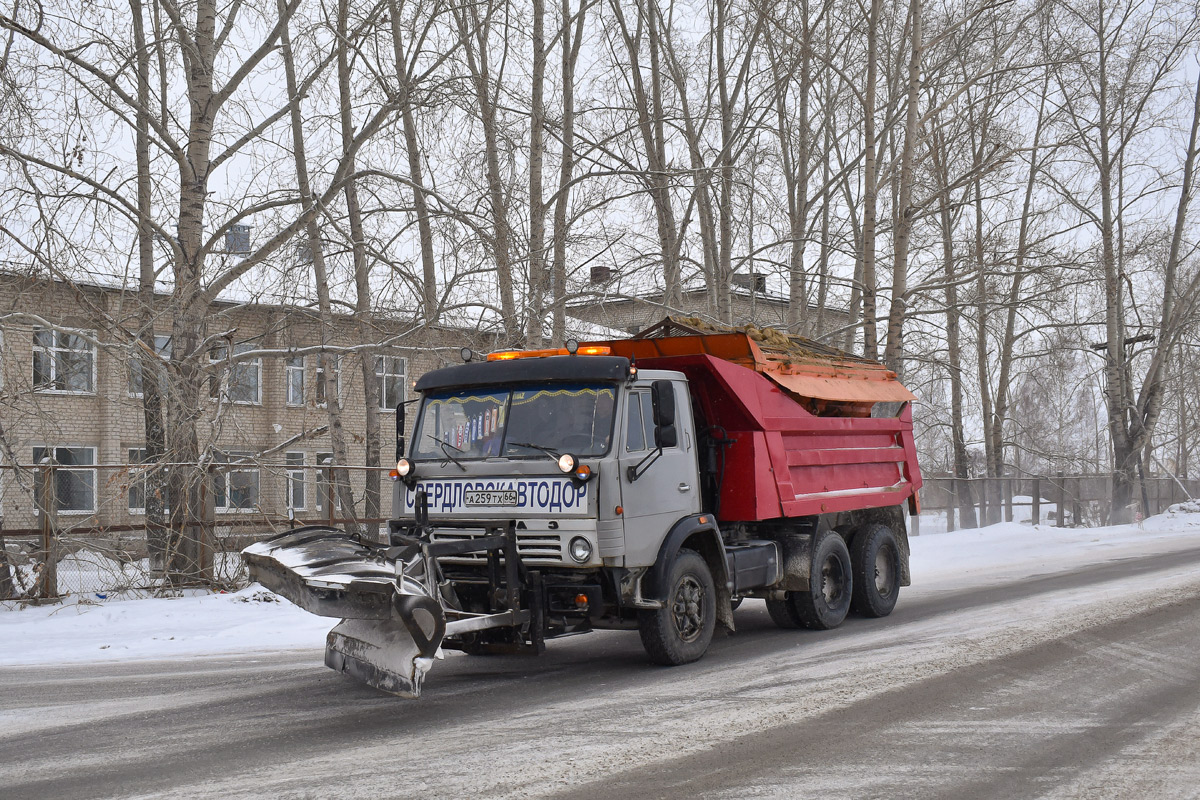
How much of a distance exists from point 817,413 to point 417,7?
792 cm

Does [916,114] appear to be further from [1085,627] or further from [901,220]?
[1085,627]

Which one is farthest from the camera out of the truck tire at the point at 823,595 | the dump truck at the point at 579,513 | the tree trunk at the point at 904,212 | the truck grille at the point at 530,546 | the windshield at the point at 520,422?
the tree trunk at the point at 904,212

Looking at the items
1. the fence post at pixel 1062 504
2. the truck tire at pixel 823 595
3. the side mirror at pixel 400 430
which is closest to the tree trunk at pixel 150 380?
the side mirror at pixel 400 430

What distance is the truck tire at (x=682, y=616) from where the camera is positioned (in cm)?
789

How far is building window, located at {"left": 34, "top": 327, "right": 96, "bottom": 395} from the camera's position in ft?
40.5

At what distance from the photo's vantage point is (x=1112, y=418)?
31266 millimetres

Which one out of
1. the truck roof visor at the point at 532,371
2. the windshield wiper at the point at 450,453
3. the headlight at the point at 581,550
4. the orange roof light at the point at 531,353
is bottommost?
the headlight at the point at 581,550

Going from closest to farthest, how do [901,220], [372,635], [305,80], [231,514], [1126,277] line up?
[372,635] < [305,80] < [231,514] < [901,220] < [1126,277]

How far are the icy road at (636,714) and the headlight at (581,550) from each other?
0.94m

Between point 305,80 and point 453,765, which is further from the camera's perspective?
point 305,80

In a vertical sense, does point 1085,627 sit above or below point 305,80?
below

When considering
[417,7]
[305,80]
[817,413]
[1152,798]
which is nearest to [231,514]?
[305,80]

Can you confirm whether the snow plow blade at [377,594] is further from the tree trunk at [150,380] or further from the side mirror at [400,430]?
the tree trunk at [150,380]

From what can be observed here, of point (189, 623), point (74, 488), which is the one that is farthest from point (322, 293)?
point (189, 623)
